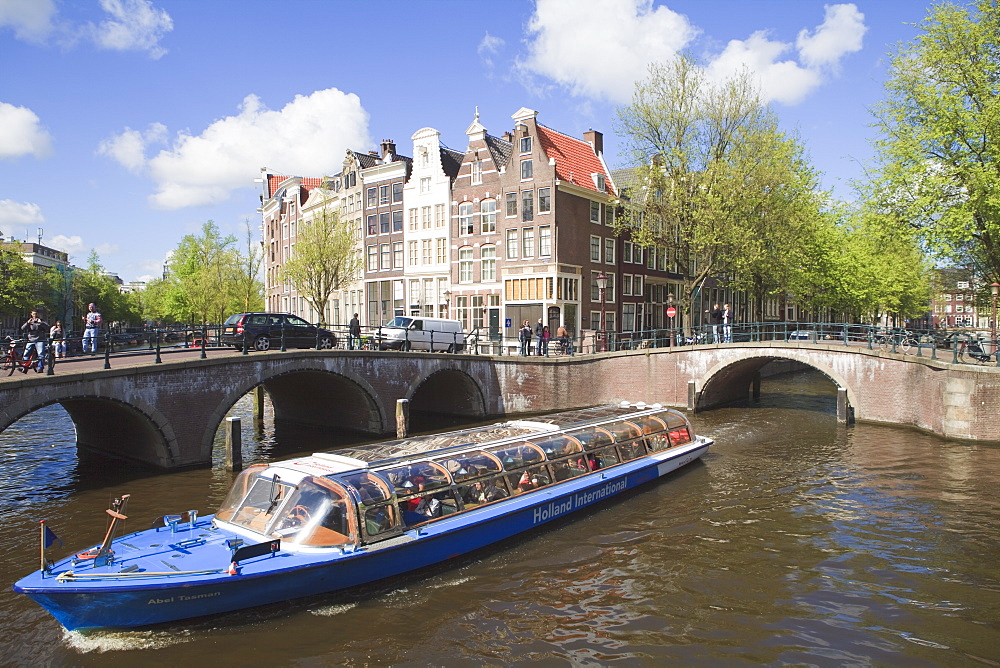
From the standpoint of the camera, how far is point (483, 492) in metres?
13.2

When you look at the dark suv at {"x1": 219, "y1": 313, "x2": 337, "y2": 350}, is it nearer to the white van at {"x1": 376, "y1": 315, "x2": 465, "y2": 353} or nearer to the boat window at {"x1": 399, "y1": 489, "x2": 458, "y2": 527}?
the white van at {"x1": 376, "y1": 315, "x2": 465, "y2": 353}

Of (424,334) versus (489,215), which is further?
(489,215)

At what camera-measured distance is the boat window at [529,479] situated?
13922 millimetres

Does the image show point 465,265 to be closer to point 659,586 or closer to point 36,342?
point 36,342

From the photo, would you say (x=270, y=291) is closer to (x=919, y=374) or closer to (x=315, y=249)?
(x=315, y=249)

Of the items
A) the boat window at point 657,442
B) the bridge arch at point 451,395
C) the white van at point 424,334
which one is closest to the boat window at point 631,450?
the boat window at point 657,442

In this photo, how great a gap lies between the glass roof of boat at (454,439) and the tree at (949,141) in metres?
16.6

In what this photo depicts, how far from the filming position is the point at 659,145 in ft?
115

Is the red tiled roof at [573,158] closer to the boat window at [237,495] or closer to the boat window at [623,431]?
the boat window at [623,431]

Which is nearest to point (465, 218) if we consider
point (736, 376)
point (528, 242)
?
point (528, 242)

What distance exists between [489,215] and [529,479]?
28.9 metres

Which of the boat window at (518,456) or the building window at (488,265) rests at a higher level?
the building window at (488,265)

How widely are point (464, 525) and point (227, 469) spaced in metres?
10.5

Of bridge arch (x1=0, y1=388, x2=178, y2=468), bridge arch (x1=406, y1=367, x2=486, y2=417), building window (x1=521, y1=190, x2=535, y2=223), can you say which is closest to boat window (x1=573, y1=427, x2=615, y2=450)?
bridge arch (x1=0, y1=388, x2=178, y2=468)
